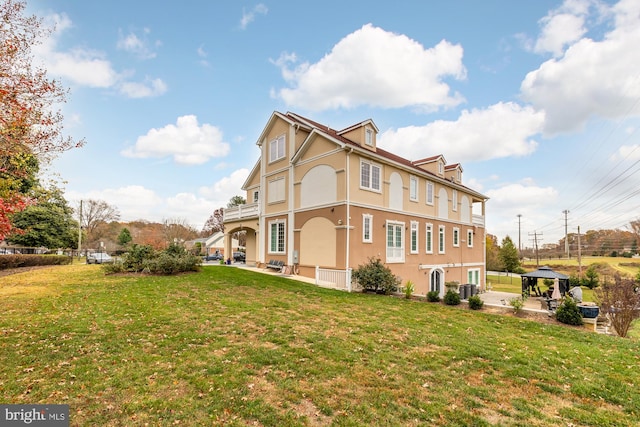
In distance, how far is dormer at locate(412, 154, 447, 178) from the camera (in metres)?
25.4

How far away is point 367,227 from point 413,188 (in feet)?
19.5

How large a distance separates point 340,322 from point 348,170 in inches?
381

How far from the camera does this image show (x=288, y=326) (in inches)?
318

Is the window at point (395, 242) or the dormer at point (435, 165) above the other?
the dormer at point (435, 165)

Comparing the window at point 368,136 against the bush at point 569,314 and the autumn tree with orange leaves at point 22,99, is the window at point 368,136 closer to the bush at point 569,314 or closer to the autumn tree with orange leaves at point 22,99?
the bush at point 569,314

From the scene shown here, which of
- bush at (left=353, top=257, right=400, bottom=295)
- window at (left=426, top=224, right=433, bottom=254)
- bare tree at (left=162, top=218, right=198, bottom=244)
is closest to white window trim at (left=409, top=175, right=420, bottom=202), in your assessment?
window at (left=426, top=224, right=433, bottom=254)

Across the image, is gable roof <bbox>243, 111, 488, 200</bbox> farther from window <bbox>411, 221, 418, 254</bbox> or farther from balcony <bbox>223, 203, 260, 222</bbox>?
window <bbox>411, 221, 418, 254</bbox>

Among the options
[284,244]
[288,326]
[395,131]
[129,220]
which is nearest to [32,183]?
[284,244]

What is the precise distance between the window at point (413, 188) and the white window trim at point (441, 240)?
172 inches

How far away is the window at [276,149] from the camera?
2156cm

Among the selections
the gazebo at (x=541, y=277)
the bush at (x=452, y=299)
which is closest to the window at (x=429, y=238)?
the gazebo at (x=541, y=277)

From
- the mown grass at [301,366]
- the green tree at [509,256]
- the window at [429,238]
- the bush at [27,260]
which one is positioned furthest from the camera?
the green tree at [509,256]

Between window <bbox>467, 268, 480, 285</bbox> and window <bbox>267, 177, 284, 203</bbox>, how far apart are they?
61.2ft

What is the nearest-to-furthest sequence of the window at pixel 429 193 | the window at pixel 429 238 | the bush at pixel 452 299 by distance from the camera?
the bush at pixel 452 299
the window at pixel 429 238
the window at pixel 429 193
